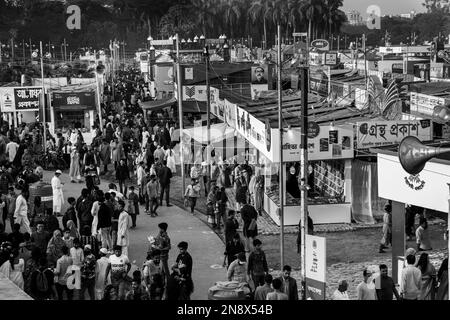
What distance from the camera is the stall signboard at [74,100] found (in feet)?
110

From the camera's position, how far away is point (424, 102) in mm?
25094

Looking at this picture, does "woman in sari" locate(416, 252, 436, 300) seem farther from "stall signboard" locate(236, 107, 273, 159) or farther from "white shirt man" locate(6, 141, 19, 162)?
"white shirt man" locate(6, 141, 19, 162)

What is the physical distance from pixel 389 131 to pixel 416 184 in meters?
5.65

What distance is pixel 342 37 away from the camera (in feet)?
379

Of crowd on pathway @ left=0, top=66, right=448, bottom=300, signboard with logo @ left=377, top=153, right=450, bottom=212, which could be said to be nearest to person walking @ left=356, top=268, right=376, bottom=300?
crowd on pathway @ left=0, top=66, right=448, bottom=300

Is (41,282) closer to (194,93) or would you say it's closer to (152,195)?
(152,195)

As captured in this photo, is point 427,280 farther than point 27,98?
No

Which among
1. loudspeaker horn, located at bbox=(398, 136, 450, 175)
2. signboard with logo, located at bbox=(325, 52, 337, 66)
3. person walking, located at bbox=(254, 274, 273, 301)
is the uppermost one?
loudspeaker horn, located at bbox=(398, 136, 450, 175)

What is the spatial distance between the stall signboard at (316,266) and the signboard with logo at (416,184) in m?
3.05

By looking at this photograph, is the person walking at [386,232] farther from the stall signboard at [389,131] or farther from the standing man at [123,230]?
the standing man at [123,230]

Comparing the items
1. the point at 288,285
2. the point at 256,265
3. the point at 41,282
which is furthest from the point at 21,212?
the point at 288,285

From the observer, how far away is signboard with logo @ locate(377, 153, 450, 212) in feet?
47.3

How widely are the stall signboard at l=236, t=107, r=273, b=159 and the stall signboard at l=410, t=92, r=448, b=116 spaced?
451cm

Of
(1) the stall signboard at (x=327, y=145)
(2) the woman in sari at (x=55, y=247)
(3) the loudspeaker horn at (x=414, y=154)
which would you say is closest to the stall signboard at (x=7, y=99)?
(1) the stall signboard at (x=327, y=145)
